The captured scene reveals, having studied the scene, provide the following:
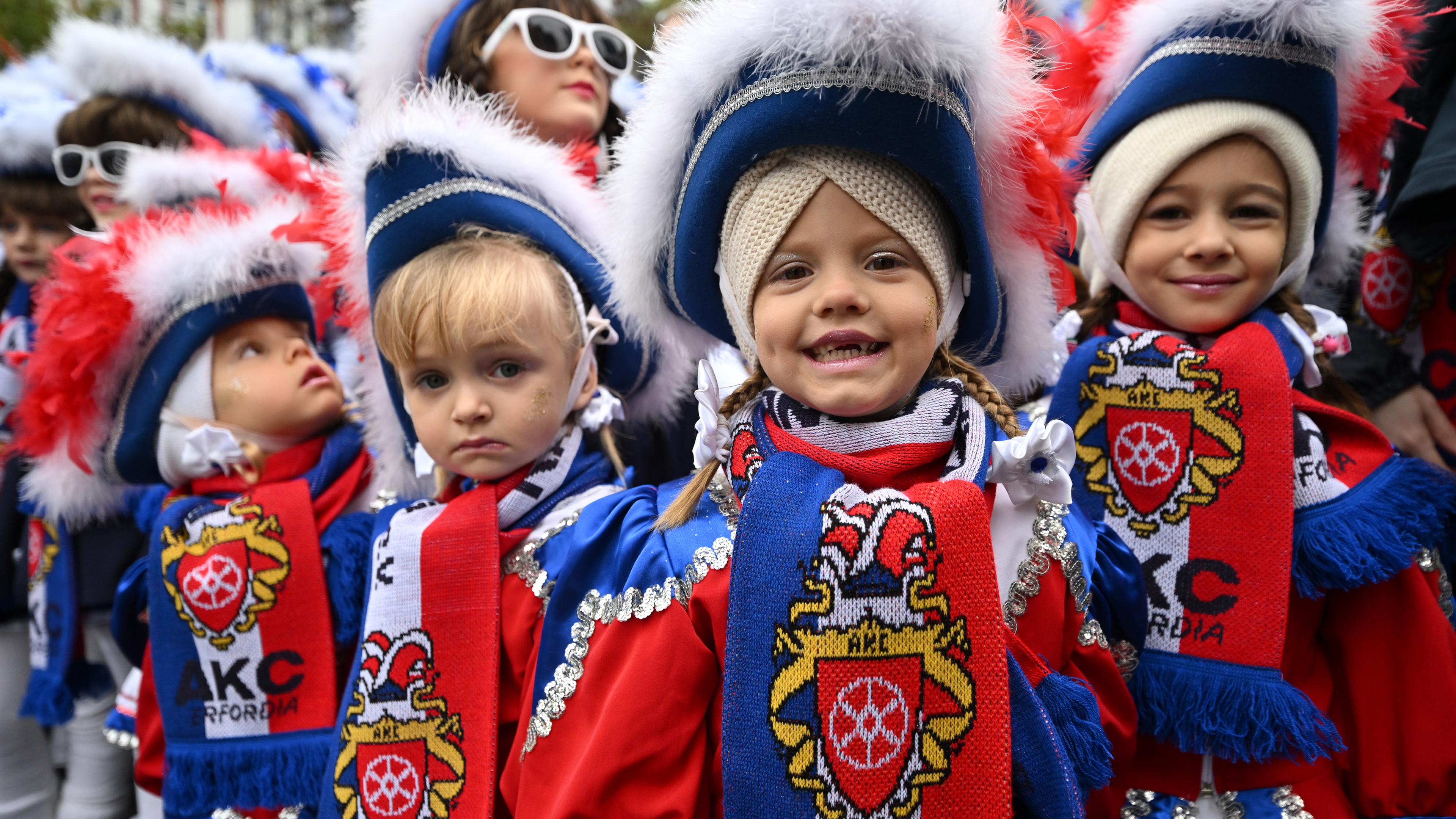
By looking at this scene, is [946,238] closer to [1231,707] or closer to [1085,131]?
[1085,131]

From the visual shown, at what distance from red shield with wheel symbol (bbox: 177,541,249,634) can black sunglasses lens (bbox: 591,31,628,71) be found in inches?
67.6

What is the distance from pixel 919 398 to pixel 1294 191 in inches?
41.2

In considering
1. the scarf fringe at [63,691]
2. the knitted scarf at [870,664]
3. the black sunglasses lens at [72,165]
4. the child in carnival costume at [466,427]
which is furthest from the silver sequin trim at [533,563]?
the black sunglasses lens at [72,165]

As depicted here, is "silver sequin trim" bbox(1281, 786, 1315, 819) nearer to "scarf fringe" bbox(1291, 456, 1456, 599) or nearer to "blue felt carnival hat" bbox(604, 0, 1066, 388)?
"scarf fringe" bbox(1291, 456, 1456, 599)

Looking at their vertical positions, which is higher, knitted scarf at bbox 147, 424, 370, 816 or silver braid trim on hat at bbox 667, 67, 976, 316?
silver braid trim on hat at bbox 667, 67, 976, 316

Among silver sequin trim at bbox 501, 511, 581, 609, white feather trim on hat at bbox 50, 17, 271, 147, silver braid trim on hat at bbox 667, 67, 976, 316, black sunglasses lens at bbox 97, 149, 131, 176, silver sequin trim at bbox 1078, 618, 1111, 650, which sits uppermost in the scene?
white feather trim on hat at bbox 50, 17, 271, 147

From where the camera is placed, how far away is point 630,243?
1735mm

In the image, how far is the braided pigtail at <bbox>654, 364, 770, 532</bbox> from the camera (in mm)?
1654

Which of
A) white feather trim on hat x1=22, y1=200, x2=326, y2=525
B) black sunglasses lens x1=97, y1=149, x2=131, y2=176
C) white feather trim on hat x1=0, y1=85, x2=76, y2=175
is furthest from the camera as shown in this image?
white feather trim on hat x1=0, y1=85, x2=76, y2=175

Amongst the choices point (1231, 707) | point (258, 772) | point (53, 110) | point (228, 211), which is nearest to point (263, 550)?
point (258, 772)

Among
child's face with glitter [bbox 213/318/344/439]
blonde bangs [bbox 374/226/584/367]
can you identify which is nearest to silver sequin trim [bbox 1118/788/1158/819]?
blonde bangs [bbox 374/226/584/367]

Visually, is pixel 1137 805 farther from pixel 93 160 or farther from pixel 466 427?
pixel 93 160

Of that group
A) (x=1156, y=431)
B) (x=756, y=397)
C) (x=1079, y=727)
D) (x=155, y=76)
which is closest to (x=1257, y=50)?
(x=1156, y=431)

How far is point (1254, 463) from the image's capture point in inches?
72.7
